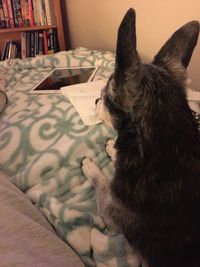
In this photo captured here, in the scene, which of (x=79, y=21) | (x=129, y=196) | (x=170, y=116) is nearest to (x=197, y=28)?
(x=170, y=116)

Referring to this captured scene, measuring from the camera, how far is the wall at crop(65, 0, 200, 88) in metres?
1.55

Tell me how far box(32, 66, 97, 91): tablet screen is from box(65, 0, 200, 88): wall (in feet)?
1.28

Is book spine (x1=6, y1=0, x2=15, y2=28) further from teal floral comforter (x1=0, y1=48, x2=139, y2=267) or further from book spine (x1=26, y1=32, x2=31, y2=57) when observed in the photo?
teal floral comforter (x1=0, y1=48, x2=139, y2=267)

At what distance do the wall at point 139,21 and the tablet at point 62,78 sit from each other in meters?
0.39

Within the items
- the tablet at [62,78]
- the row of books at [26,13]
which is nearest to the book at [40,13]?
the row of books at [26,13]

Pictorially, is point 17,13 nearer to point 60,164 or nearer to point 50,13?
point 50,13

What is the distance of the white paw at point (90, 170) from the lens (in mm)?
1165

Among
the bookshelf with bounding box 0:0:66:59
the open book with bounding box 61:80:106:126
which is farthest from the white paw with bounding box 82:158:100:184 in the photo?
the bookshelf with bounding box 0:0:66:59

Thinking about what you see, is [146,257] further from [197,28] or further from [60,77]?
[60,77]

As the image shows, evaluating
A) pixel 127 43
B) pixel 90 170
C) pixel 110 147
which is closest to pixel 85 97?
pixel 110 147

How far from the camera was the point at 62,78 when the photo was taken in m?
1.98

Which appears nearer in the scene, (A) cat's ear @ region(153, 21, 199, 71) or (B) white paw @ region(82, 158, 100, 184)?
(A) cat's ear @ region(153, 21, 199, 71)

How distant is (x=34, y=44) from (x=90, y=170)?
189cm

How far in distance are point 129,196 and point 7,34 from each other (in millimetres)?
2377
